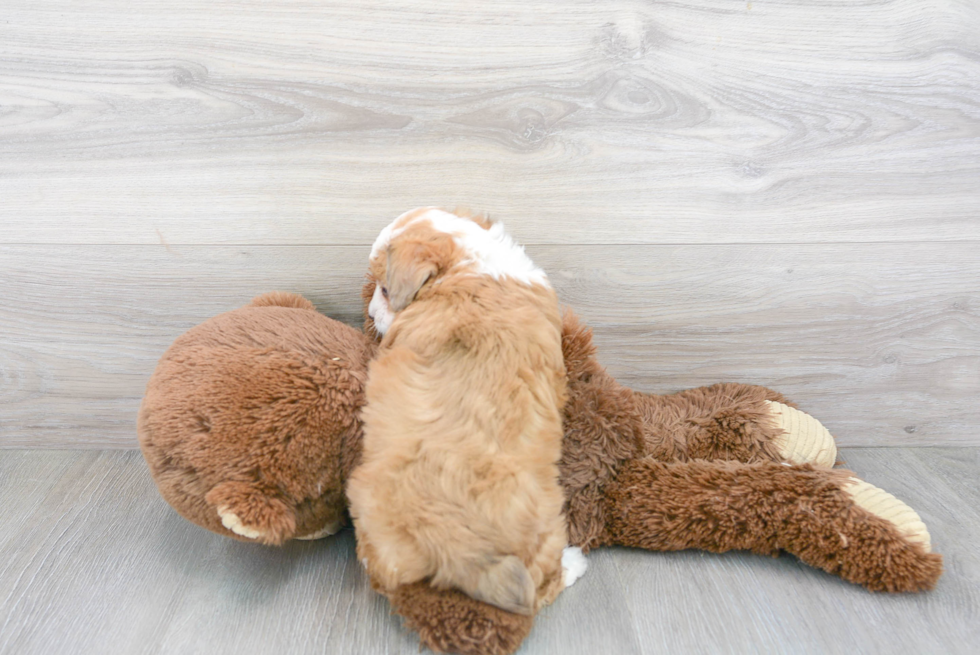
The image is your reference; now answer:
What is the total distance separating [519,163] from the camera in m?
1.00

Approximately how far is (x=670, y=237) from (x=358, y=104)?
21.2 inches

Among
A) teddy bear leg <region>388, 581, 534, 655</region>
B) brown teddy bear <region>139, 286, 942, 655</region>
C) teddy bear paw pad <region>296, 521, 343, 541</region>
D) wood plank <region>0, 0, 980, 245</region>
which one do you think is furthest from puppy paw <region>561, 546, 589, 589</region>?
wood plank <region>0, 0, 980, 245</region>

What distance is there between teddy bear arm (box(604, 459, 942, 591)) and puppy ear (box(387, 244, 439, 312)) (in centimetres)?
41

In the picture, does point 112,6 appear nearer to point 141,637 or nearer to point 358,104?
point 358,104

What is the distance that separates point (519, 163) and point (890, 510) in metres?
0.73

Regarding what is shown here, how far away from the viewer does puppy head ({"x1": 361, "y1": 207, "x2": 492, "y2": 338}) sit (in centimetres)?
77

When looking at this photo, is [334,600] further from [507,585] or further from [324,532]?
[507,585]

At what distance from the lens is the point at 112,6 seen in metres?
0.94

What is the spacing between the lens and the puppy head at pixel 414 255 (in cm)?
77

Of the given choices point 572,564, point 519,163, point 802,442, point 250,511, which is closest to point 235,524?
point 250,511

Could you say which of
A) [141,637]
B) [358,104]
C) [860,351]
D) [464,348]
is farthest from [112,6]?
[860,351]

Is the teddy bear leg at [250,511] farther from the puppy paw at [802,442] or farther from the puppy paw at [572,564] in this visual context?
the puppy paw at [802,442]

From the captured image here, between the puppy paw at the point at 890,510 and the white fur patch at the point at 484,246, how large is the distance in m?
0.52

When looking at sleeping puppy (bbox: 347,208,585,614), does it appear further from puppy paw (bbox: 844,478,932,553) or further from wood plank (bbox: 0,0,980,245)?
puppy paw (bbox: 844,478,932,553)
